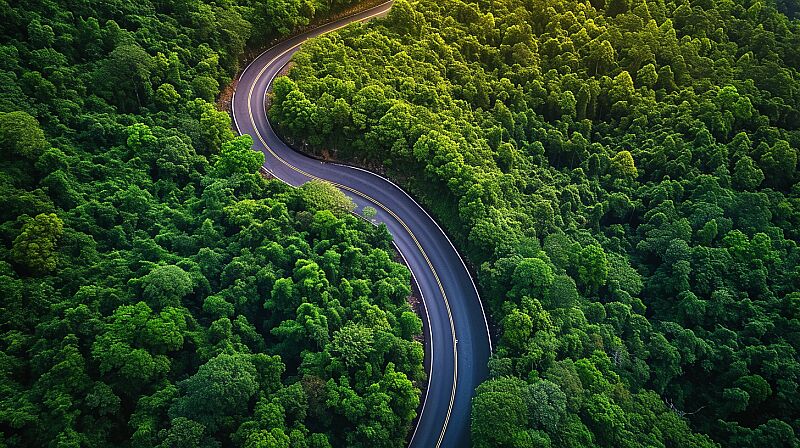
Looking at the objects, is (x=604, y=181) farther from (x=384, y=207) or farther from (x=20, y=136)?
(x=20, y=136)

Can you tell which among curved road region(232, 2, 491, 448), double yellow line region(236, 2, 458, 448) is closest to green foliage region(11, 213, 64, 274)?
curved road region(232, 2, 491, 448)

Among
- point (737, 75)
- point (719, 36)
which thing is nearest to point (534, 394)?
point (737, 75)

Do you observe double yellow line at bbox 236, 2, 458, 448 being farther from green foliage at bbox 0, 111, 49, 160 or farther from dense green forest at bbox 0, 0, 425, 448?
green foliage at bbox 0, 111, 49, 160

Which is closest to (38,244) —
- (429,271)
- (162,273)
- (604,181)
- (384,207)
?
(162,273)

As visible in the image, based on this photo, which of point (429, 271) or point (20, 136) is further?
point (429, 271)

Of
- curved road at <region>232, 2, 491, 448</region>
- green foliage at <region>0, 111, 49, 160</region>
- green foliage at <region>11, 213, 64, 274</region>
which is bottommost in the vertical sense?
green foliage at <region>11, 213, 64, 274</region>

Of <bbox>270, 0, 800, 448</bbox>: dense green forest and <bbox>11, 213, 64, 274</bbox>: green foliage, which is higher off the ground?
<bbox>270, 0, 800, 448</bbox>: dense green forest
